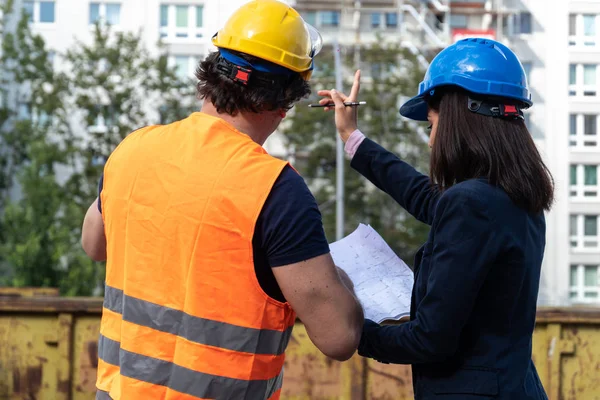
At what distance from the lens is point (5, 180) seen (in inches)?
1441

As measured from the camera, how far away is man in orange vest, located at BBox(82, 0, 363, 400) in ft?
7.08

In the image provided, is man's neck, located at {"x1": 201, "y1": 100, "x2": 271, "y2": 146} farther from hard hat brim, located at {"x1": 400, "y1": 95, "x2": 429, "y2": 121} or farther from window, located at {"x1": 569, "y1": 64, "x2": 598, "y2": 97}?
window, located at {"x1": 569, "y1": 64, "x2": 598, "y2": 97}

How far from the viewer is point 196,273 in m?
2.18

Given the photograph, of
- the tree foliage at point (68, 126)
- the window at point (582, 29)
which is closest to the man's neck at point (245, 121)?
the tree foliage at point (68, 126)

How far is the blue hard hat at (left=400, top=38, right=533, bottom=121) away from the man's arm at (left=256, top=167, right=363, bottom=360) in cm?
56

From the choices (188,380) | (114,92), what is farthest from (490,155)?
(114,92)

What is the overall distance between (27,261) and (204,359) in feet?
94.4

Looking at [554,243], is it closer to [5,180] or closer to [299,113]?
[299,113]

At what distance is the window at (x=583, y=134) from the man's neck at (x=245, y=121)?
1557 inches

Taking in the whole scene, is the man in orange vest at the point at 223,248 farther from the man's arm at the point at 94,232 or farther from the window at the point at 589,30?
the window at the point at 589,30

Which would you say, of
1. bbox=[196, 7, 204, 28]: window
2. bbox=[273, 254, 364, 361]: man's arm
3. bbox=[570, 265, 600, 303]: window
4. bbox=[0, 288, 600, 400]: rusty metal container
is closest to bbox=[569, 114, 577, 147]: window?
bbox=[570, 265, 600, 303]: window

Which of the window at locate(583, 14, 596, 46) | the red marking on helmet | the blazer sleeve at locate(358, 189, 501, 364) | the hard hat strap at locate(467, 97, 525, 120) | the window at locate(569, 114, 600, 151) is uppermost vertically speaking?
the window at locate(583, 14, 596, 46)

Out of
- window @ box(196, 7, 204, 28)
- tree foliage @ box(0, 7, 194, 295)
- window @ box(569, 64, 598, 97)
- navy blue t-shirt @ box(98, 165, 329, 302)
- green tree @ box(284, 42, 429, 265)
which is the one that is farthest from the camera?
window @ box(196, 7, 204, 28)

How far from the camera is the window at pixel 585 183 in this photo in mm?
39938
